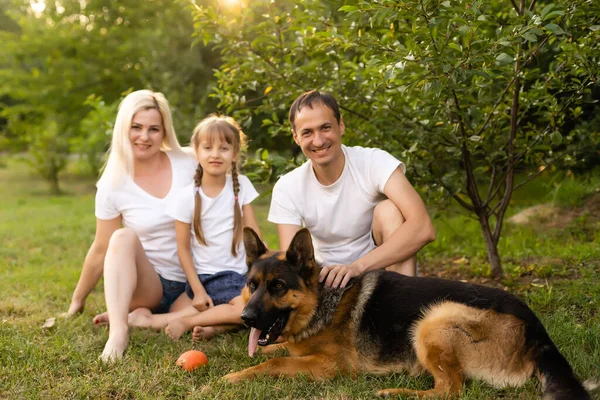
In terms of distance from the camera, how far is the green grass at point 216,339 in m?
3.16

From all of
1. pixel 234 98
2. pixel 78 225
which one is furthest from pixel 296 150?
pixel 234 98

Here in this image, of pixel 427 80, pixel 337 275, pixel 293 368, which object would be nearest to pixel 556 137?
pixel 427 80

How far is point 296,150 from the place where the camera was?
39.9ft

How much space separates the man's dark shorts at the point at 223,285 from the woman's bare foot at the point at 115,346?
2.73ft

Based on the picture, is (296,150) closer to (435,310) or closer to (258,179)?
(258,179)

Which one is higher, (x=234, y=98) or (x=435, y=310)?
(x=234, y=98)

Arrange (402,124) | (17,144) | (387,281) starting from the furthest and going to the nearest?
(17,144)
(402,124)
(387,281)

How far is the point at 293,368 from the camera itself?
3.38m

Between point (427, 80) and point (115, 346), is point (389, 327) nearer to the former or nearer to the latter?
point (427, 80)

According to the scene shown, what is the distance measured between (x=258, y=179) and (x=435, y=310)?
2.43 m

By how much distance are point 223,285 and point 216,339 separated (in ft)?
1.59

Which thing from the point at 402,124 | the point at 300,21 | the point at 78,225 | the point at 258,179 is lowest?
the point at 78,225

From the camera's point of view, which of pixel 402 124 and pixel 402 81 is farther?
pixel 402 124

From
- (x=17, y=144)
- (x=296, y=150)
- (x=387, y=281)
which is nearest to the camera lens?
(x=387, y=281)
